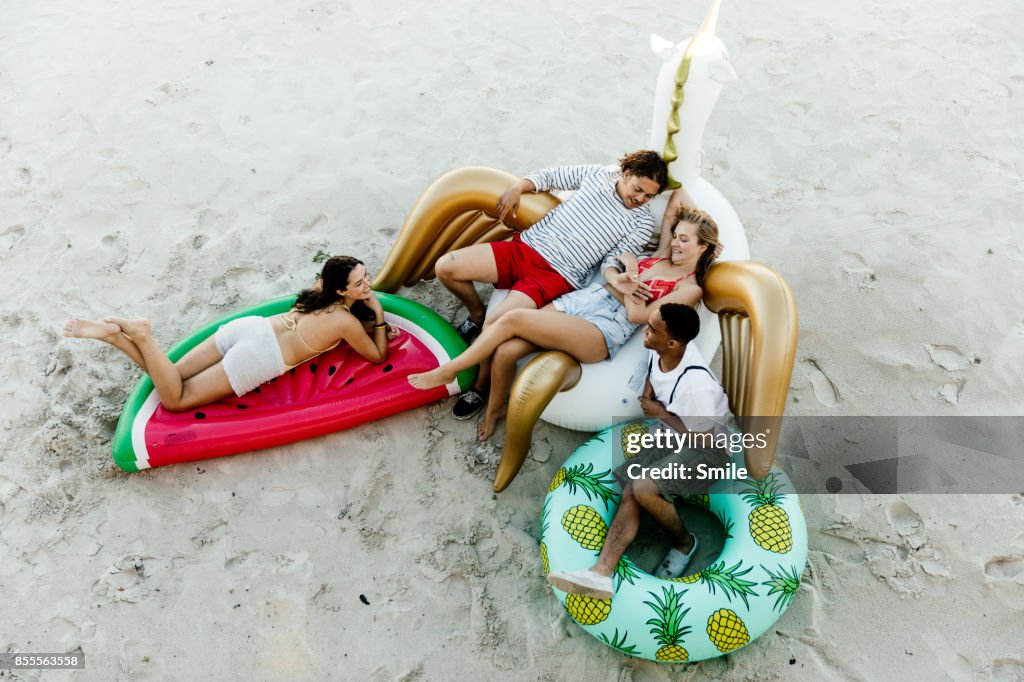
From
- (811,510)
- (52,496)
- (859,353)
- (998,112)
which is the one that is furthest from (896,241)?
(52,496)

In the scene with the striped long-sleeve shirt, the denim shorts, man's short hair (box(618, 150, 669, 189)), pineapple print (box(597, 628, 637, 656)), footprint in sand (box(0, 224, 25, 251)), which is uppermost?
man's short hair (box(618, 150, 669, 189))

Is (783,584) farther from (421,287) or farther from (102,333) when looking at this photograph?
(102,333)

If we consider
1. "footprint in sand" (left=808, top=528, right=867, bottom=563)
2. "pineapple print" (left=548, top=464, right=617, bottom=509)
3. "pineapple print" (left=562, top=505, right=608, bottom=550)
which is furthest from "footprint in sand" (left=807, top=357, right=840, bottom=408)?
"pineapple print" (left=562, top=505, right=608, bottom=550)

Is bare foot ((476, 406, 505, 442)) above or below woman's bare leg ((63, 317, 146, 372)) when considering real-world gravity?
below

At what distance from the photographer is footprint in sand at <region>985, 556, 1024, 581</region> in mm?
2809

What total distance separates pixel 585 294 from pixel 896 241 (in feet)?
6.22

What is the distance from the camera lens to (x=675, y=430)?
2715 mm

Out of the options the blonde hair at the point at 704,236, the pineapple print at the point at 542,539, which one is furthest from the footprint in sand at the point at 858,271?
the pineapple print at the point at 542,539

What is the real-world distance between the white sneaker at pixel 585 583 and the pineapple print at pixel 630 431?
48 cm

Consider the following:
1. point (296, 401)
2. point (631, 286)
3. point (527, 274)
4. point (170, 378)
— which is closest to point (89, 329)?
point (170, 378)

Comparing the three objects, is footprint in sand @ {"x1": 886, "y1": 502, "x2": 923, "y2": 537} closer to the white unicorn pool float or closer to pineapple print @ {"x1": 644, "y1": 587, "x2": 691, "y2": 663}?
the white unicorn pool float

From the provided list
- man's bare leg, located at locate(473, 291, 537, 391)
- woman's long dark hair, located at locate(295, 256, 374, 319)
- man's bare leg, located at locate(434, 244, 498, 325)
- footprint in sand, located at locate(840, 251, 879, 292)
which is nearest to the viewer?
woman's long dark hair, located at locate(295, 256, 374, 319)

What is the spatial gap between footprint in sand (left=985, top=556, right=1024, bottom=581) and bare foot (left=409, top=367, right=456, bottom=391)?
217 centimetres

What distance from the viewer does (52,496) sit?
295 cm
